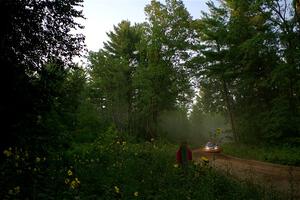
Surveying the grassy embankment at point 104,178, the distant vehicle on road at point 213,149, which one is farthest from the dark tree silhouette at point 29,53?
the distant vehicle on road at point 213,149

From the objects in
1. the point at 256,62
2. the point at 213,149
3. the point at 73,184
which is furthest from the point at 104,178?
the point at 256,62

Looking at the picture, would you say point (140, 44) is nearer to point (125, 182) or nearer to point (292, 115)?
point (292, 115)

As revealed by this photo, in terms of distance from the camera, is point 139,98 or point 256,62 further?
point 139,98

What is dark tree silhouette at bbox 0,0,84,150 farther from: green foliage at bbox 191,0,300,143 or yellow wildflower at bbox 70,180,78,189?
green foliage at bbox 191,0,300,143

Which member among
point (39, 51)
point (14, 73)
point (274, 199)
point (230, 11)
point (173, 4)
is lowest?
point (274, 199)

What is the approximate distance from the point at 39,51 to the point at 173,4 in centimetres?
3440

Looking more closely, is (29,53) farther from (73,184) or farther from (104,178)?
(73,184)

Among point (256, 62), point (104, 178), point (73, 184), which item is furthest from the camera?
point (256, 62)

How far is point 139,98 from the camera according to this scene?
46.3 metres

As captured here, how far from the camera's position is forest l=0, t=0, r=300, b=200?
27.2 ft

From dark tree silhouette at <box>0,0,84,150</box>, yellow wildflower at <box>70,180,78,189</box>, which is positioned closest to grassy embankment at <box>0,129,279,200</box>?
yellow wildflower at <box>70,180,78,189</box>

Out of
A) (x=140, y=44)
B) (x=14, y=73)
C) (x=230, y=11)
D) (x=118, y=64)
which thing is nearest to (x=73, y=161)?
(x=14, y=73)

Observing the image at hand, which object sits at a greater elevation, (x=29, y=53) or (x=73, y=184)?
(x=29, y=53)

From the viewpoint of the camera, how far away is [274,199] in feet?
27.9
